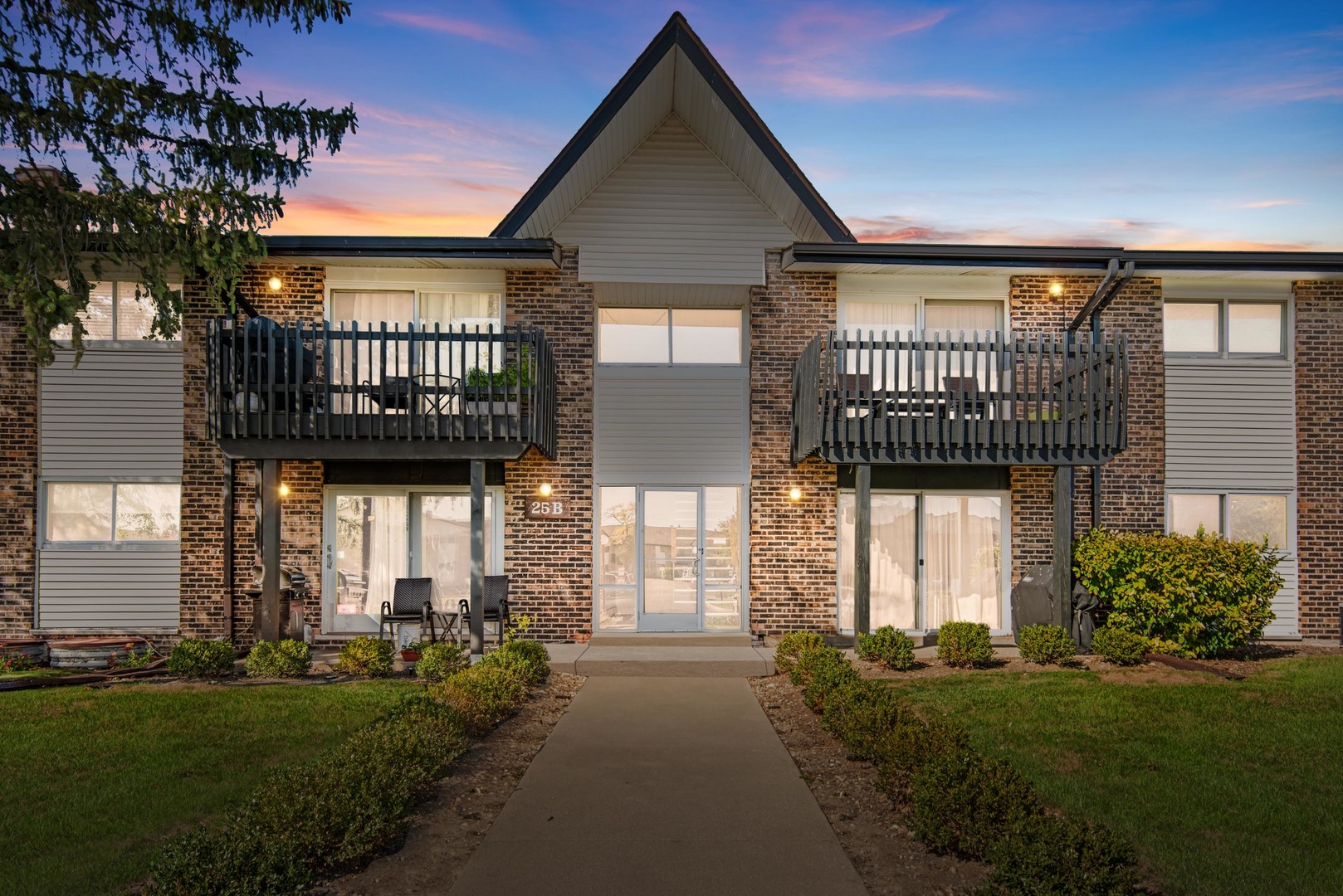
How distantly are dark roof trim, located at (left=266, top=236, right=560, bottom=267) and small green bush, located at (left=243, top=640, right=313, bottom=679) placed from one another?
5481mm

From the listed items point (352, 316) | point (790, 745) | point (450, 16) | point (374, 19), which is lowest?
point (790, 745)

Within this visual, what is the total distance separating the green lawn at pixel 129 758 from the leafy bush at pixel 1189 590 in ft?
29.6

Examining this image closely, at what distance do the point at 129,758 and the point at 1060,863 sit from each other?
6924 millimetres

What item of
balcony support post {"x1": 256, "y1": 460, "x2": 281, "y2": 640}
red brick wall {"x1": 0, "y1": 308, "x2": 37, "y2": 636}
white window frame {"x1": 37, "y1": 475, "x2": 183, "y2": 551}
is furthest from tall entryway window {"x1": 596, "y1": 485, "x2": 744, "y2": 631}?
red brick wall {"x1": 0, "y1": 308, "x2": 37, "y2": 636}

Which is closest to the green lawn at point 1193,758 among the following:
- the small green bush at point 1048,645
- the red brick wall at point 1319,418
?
the small green bush at point 1048,645

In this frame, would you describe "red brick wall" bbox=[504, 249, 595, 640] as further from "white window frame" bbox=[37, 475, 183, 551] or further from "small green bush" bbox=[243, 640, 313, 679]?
"white window frame" bbox=[37, 475, 183, 551]

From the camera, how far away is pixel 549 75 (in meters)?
16.8

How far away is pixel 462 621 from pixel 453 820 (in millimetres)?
7282

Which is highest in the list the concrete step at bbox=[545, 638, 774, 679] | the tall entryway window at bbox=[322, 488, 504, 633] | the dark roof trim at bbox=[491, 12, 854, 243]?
the dark roof trim at bbox=[491, 12, 854, 243]

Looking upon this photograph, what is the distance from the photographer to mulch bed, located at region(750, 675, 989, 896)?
4.98m

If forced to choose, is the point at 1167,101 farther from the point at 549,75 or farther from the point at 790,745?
the point at 790,745

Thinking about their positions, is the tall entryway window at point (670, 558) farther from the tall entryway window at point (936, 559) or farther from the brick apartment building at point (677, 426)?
the tall entryway window at point (936, 559)

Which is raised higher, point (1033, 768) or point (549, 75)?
point (549, 75)

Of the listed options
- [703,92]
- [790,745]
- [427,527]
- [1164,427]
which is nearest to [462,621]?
[427,527]
